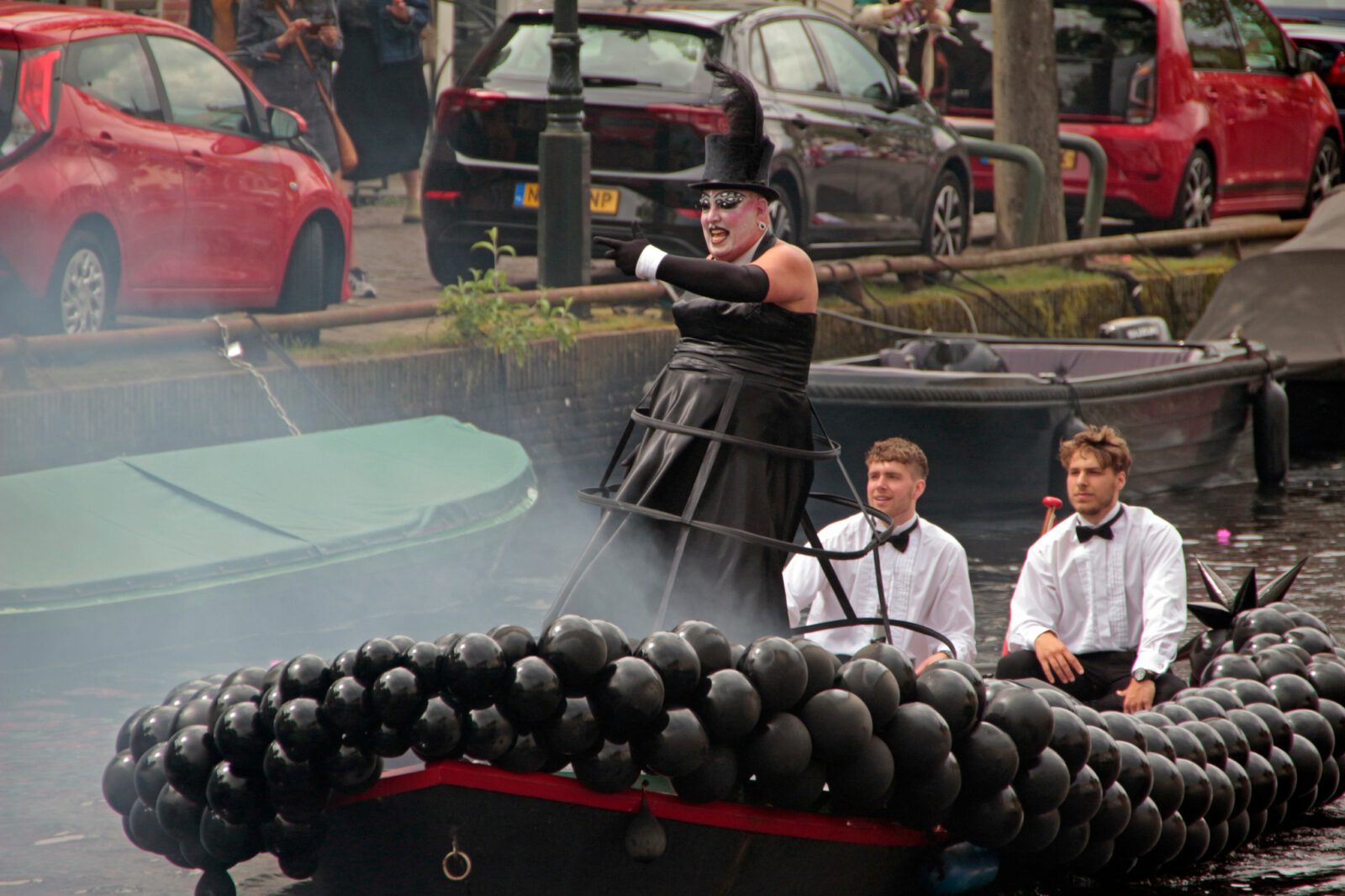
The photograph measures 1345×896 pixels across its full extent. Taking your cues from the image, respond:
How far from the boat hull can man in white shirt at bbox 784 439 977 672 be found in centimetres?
146

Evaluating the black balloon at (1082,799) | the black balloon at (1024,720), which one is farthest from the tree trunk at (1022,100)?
the black balloon at (1024,720)

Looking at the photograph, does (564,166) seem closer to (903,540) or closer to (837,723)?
(903,540)

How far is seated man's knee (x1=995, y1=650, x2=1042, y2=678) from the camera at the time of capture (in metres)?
6.80

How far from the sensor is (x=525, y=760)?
4.81 meters

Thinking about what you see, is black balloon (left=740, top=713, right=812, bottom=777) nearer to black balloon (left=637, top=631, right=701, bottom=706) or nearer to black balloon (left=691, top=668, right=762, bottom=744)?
black balloon (left=691, top=668, right=762, bottom=744)

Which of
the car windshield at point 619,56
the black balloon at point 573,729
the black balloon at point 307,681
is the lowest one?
the black balloon at point 573,729

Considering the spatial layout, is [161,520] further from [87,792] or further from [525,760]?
[525,760]

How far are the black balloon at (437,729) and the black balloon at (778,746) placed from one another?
0.67 meters

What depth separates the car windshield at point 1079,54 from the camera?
1703 cm

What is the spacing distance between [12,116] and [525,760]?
559 cm

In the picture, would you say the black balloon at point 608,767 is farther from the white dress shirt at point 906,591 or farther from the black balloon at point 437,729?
the white dress shirt at point 906,591

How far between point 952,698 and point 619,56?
332 inches

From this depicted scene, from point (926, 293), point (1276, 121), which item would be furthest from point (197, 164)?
point (1276, 121)

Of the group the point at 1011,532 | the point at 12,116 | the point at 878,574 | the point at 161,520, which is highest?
the point at 12,116
